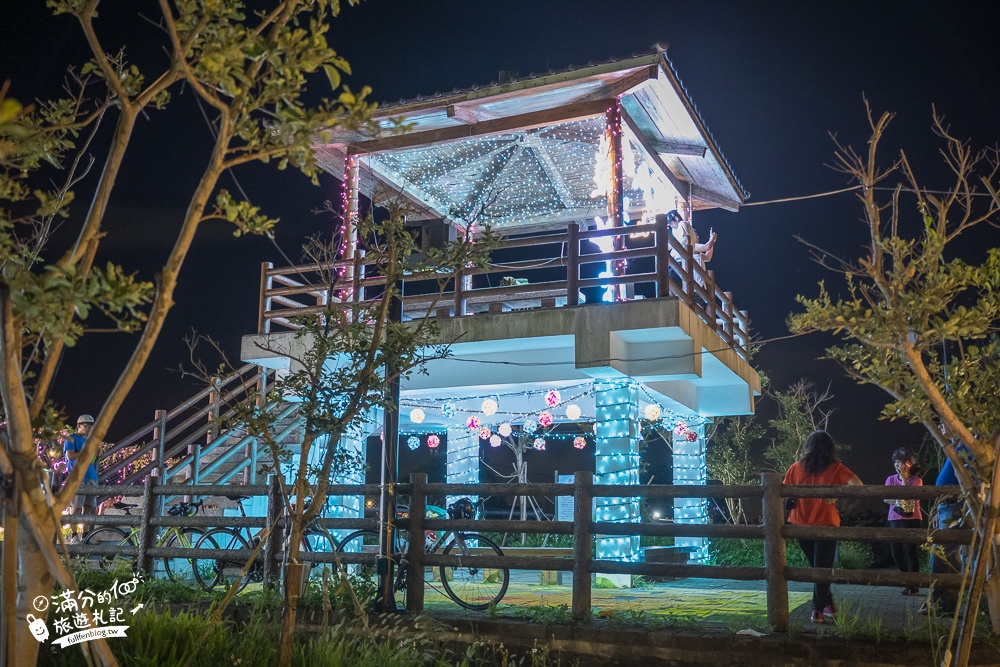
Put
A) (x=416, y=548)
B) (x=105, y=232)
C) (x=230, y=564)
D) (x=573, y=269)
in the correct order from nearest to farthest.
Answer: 1. (x=105, y=232)
2. (x=416, y=548)
3. (x=230, y=564)
4. (x=573, y=269)

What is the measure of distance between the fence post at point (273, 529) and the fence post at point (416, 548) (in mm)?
1389

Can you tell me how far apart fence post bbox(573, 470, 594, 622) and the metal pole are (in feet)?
5.64

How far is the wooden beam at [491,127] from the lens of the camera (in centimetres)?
1216

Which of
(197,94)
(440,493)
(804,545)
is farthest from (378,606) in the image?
(197,94)

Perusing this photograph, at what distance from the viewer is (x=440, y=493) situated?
8.29m

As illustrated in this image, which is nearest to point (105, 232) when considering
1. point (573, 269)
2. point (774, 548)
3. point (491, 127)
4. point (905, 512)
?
point (774, 548)

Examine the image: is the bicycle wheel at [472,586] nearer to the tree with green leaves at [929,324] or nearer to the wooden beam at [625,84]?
the tree with green leaves at [929,324]

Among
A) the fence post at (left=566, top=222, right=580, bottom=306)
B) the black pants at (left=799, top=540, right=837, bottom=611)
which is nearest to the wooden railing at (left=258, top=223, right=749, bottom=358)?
the fence post at (left=566, top=222, right=580, bottom=306)

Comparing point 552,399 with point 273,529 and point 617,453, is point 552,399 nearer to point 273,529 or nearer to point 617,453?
point 617,453

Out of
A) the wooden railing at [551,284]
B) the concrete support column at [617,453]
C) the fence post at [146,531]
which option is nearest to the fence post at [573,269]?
the wooden railing at [551,284]

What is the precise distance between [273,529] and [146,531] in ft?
6.05

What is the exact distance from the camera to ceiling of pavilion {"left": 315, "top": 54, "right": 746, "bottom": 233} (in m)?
12.0

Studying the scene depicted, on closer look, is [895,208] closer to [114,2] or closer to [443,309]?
[114,2]

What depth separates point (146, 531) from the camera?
9.60 m
